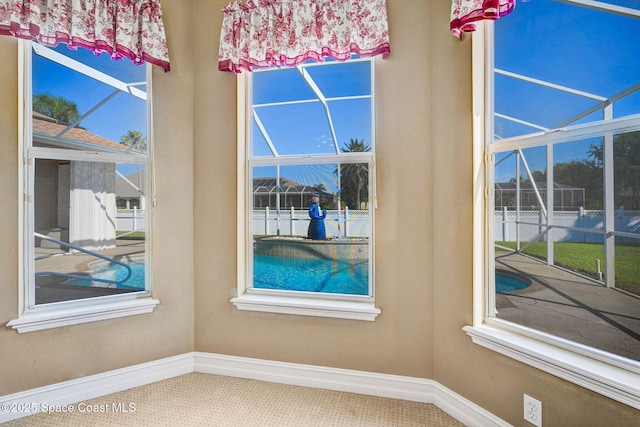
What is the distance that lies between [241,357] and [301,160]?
1.45m

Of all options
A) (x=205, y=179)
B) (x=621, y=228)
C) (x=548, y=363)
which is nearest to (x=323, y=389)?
(x=548, y=363)

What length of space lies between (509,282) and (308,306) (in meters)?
1.18

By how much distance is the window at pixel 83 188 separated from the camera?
1.94m

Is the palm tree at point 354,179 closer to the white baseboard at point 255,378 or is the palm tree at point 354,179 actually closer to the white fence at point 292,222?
the white fence at point 292,222

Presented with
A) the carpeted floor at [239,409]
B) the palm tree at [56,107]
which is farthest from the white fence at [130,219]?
the carpeted floor at [239,409]

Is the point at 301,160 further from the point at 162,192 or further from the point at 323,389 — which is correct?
the point at 323,389

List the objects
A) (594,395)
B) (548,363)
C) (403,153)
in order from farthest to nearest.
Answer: (403,153) < (548,363) < (594,395)

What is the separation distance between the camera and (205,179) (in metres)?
2.34

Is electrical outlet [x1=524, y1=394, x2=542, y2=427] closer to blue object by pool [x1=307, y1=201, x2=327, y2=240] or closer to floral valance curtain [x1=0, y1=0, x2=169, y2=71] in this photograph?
blue object by pool [x1=307, y1=201, x2=327, y2=240]

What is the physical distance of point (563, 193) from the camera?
146 cm

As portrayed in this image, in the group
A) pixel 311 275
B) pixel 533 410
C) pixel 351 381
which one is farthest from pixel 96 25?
pixel 533 410

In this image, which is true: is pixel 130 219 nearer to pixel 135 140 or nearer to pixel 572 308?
pixel 135 140

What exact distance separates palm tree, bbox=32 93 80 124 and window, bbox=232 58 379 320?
1038 millimetres

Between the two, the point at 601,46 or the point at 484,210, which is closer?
the point at 601,46
